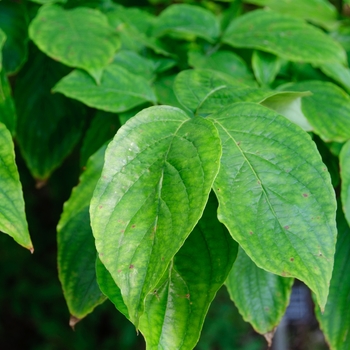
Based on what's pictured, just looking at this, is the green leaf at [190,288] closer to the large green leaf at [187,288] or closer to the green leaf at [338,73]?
the large green leaf at [187,288]

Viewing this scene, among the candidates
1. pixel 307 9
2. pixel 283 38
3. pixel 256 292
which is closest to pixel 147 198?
pixel 256 292

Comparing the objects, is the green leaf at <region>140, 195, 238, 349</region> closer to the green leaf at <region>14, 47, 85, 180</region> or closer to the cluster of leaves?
the cluster of leaves

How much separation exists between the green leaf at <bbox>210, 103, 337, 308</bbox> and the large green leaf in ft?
0.26

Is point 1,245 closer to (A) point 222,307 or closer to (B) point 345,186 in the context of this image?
(A) point 222,307

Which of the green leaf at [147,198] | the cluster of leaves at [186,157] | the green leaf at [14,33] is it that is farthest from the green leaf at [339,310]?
the green leaf at [14,33]

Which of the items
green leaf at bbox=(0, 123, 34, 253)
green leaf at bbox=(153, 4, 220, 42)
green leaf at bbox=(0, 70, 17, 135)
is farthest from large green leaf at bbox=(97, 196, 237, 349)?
green leaf at bbox=(153, 4, 220, 42)

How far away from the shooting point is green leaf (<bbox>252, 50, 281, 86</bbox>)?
36.3 inches

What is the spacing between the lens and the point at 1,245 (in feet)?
7.36

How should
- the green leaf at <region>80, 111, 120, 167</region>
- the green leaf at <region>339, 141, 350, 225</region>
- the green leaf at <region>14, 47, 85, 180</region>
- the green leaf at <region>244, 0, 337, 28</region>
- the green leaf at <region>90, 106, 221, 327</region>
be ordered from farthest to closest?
the green leaf at <region>244, 0, 337, 28</region>, the green leaf at <region>14, 47, 85, 180</region>, the green leaf at <region>80, 111, 120, 167</region>, the green leaf at <region>339, 141, 350, 225</region>, the green leaf at <region>90, 106, 221, 327</region>

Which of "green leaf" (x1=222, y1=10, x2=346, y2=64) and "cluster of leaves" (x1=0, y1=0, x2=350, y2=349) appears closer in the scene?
"cluster of leaves" (x1=0, y1=0, x2=350, y2=349)

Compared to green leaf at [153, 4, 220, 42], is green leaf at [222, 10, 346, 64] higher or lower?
higher

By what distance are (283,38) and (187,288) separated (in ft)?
1.82

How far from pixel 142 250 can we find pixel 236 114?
222mm

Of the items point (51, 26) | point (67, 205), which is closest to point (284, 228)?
point (67, 205)
